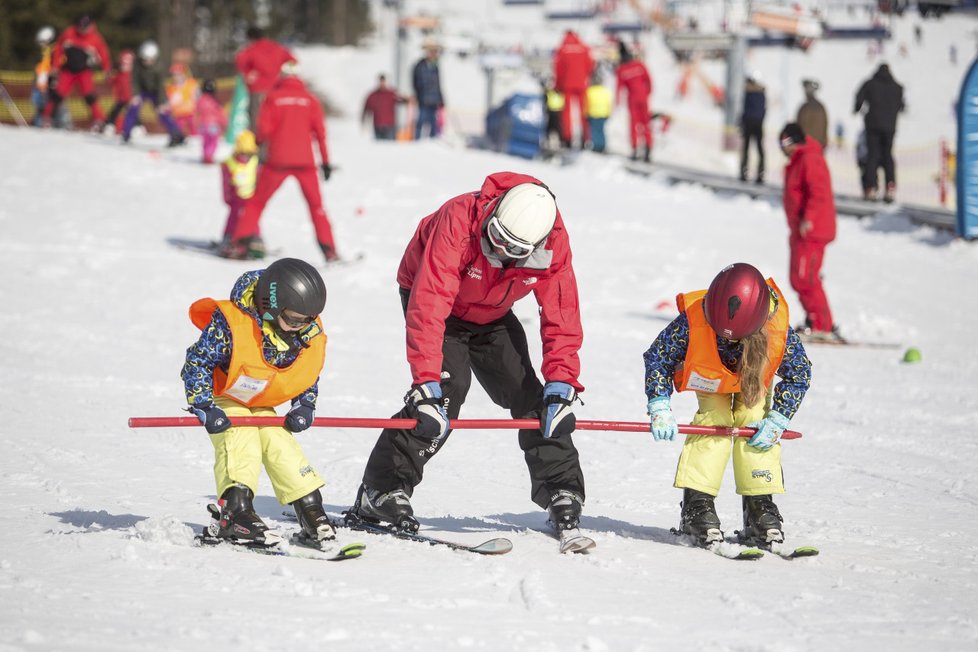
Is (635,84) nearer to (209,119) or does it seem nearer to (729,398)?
(209,119)

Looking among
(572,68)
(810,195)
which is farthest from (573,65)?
(810,195)

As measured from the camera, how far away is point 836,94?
40.2 meters

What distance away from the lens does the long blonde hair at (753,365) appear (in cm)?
484

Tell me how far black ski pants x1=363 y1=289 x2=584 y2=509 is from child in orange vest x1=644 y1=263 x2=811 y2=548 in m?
0.48

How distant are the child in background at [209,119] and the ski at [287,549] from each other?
1368 centimetres

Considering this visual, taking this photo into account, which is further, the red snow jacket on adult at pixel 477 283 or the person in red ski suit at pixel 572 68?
the person in red ski suit at pixel 572 68

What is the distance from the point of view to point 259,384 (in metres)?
4.63

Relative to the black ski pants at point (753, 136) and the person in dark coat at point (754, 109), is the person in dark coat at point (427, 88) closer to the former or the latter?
the black ski pants at point (753, 136)

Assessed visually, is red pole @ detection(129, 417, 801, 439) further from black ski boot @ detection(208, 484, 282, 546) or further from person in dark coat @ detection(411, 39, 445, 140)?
person in dark coat @ detection(411, 39, 445, 140)

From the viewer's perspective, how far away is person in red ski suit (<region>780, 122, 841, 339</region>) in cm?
1062

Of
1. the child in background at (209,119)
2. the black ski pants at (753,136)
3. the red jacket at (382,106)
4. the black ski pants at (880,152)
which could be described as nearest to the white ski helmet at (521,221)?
the black ski pants at (880,152)

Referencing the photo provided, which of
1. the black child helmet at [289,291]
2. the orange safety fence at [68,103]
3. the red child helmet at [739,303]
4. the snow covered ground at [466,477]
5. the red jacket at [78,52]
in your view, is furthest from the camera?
the orange safety fence at [68,103]

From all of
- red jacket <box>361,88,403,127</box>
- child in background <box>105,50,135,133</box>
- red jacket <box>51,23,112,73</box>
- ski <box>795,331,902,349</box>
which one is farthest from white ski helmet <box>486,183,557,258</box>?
red jacket <box>361,88,403,127</box>

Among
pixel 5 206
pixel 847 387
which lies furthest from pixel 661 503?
pixel 5 206
